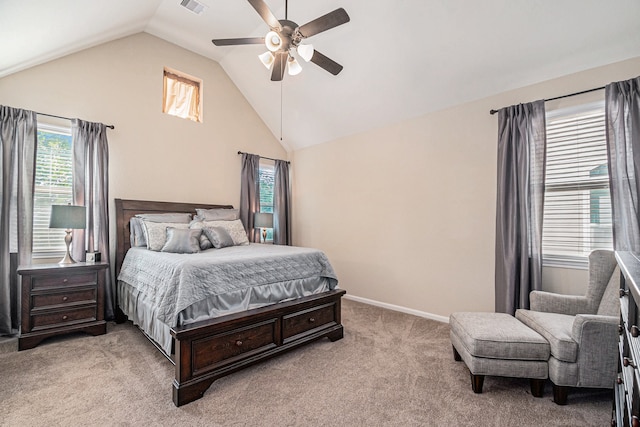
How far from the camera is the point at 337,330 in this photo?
296 centimetres

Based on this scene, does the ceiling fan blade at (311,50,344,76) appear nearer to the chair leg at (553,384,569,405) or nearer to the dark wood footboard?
the dark wood footboard

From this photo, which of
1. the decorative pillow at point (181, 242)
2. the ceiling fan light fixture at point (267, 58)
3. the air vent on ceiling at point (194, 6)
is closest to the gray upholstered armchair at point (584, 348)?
the ceiling fan light fixture at point (267, 58)

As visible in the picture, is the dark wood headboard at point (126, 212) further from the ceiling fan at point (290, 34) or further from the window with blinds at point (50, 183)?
the ceiling fan at point (290, 34)

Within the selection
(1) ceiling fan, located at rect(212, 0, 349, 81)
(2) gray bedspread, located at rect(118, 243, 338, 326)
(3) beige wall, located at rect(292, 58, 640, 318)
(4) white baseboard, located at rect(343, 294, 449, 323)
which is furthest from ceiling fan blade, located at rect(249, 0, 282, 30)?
(4) white baseboard, located at rect(343, 294, 449, 323)

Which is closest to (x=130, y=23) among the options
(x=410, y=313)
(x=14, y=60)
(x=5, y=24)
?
(x=14, y=60)

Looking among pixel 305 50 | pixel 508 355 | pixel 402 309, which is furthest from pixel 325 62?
pixel 402 309

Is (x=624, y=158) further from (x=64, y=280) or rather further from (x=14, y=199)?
(x=14, y=199)

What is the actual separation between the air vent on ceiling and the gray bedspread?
113 inches

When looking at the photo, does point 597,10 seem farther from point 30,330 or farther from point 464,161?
point 30,330

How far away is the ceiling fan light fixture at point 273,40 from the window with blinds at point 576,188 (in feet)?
8.76

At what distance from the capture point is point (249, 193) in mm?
4934

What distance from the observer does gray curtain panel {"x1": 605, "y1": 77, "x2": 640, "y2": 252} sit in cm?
233

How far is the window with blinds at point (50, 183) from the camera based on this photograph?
3236mm

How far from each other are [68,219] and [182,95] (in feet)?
7.91
